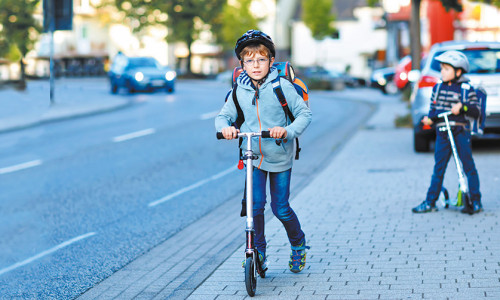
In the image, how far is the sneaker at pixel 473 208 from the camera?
321 inches

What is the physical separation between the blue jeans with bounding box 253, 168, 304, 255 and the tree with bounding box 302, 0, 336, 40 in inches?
2338

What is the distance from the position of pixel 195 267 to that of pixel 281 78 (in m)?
1.74

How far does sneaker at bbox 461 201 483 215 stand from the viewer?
26.8ft

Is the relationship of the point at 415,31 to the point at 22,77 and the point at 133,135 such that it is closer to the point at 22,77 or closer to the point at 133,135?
the point at 133,135

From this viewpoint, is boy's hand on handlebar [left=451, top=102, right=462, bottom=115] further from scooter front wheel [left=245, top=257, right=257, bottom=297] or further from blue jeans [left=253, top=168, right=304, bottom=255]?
scooter front wheel [left=245, top=257, right=257, bottom=297]

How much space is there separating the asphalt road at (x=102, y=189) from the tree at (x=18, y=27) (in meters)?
1.86

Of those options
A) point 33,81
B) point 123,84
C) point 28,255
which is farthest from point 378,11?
point 28,255

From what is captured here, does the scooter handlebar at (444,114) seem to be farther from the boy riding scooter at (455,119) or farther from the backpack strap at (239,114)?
the backpack strap at (239,114)

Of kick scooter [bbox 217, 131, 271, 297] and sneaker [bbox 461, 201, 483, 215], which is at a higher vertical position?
kick scooter [bbox 217, 131, 271, 297]

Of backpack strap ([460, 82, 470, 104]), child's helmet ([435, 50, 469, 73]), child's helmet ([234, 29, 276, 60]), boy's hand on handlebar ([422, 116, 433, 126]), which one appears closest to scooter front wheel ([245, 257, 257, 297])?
child's helmet ([234, 29, 276, 60])

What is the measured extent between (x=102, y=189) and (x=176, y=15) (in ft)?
193

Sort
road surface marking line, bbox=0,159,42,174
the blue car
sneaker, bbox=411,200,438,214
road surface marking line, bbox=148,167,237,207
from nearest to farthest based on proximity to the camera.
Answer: sneaker, bbox=411,200,438,214, road surface marking line, bbox=148,167,237,207, road surface marking line, bbox=0,159,42,174, the blue car

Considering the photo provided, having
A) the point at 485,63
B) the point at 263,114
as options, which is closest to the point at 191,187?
the point at 485,63

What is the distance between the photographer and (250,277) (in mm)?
5281
